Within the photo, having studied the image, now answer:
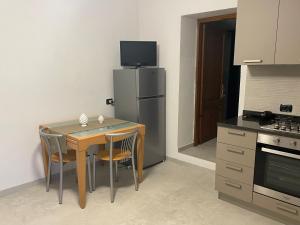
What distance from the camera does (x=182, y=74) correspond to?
357 centimetres

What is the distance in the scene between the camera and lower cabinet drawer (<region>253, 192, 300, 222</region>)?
2168mm

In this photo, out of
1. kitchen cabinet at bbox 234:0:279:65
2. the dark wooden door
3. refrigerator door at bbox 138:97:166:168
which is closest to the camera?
Answer: kitchen cabinet at bbox 234:0:279:65

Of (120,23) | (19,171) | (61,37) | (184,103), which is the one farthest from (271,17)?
(19,171)

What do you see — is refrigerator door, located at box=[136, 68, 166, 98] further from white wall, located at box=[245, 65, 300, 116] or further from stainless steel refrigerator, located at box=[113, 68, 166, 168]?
white wall, located at box=[245, 65, 300, 116]

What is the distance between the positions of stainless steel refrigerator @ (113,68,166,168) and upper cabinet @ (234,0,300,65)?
47.6 inches

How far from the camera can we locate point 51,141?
2631 millimetres

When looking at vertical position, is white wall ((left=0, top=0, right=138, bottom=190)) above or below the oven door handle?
above

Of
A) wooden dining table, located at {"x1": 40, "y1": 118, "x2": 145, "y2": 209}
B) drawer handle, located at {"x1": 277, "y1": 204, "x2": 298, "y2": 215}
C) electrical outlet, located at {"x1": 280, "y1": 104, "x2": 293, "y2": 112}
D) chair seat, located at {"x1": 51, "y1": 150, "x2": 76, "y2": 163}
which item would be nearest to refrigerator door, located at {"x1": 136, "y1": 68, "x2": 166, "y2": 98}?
wooden dining table, located at {"x1": 40, "y1": 118, "x2": 145, "y2": 209}

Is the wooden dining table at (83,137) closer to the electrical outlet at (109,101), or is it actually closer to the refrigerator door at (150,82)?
the electrical outlet at (109,101)

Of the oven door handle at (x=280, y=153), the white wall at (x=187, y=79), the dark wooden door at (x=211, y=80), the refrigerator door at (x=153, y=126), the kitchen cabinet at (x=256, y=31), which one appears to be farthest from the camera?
the dark wooden door at (x=211, y=80)

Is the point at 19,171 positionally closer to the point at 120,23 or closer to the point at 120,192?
the point at 120,192

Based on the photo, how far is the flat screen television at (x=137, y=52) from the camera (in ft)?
11.3

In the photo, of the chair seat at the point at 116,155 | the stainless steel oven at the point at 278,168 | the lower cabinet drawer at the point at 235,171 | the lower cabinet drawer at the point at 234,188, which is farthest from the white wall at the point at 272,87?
the chair seat at the point at 116,155

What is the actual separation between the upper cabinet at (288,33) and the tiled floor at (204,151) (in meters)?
1.78
